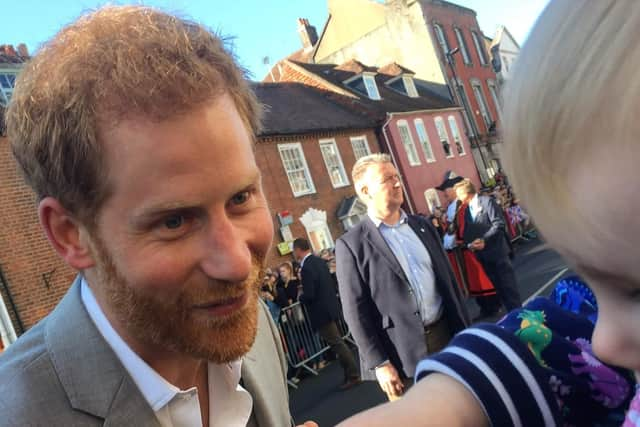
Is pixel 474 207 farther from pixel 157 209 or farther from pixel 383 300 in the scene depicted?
pixel 157 209

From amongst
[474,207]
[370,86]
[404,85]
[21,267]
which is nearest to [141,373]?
[474,207]

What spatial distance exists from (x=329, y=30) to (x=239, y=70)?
109 ft

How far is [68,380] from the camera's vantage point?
1.14 meters

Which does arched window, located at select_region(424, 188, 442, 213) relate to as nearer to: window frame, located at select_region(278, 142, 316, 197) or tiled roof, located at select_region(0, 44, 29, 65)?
window frame, located at select_region(278, 142, 316, 197)

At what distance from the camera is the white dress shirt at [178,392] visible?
4.12 ft

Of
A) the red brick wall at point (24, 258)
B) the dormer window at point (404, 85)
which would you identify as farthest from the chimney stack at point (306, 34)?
the red brick wall at point (24, 258)

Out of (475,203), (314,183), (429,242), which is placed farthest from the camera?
(314,183)

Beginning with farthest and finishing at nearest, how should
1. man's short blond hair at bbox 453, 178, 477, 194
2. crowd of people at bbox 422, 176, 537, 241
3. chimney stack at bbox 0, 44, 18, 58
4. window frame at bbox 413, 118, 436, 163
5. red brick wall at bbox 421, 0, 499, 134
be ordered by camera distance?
red brick wall at bbox 421, 0, 499, 134
window frame at bbox 413, 118, 436, 163
crowd of people at bbox 422, 176, 537, 241
chimney stack at bbox 0, 44, 18, 58
man's short blond hair at bbox 453, 178, 477, 194

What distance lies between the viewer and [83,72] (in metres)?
1.18

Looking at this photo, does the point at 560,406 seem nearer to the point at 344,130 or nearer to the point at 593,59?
the point at 593,59

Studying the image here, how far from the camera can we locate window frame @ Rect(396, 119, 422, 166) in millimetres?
24559

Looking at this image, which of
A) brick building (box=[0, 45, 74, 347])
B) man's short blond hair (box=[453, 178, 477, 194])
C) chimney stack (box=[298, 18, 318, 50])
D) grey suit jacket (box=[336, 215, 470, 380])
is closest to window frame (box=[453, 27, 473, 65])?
chimney stack (box=[298, 18, 318, 50])

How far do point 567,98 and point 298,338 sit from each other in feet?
28.2

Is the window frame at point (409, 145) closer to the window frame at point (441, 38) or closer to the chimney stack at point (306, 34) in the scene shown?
the window frame at point (441, 38)
